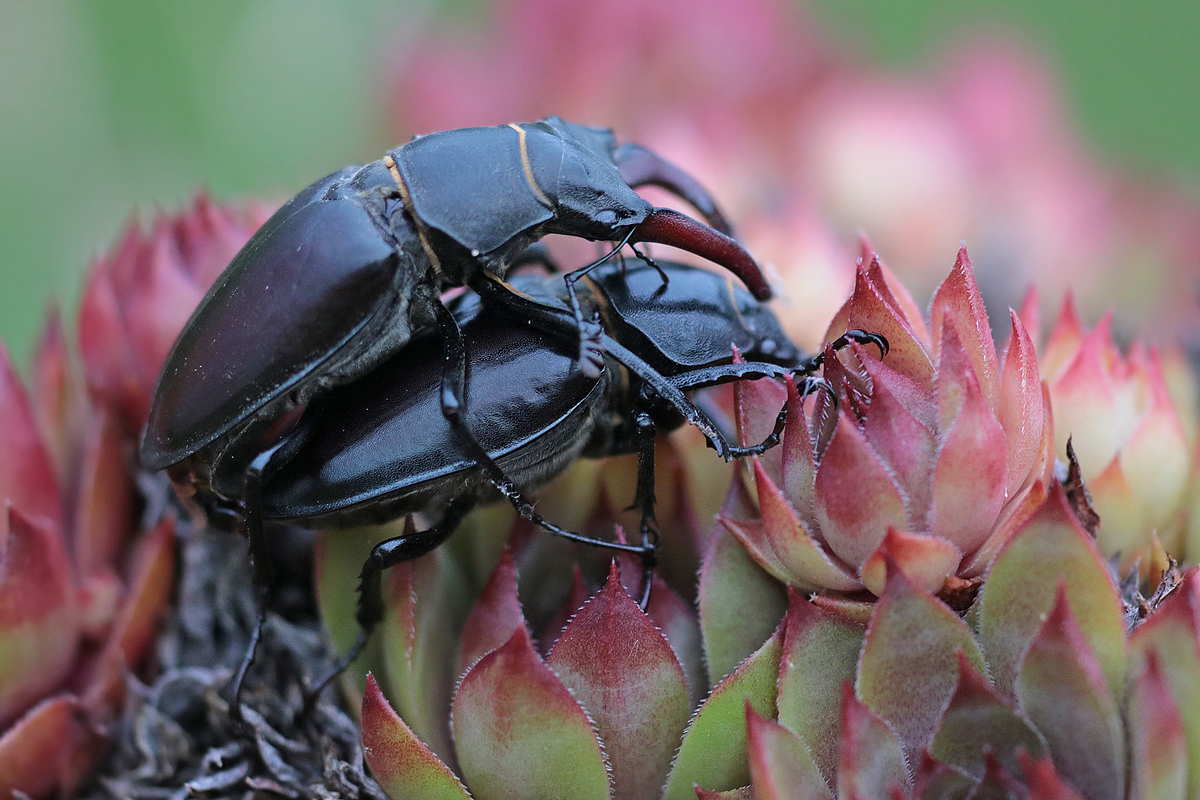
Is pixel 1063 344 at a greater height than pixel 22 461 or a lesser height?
lesser

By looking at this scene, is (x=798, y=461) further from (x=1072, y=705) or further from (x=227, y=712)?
(x=227, y=712)

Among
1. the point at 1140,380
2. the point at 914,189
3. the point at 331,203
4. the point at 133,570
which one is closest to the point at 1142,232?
the point at 914,189

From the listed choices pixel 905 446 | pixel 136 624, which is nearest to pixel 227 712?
pixel 136 624

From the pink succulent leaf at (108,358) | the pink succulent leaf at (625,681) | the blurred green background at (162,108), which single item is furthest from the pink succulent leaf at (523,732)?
the blurred green background at (162,108)

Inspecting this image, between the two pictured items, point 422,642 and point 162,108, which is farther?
point 162,108

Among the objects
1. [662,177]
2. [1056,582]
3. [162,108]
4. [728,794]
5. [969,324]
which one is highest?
[162,108]

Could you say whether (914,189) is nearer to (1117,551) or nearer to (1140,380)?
(1140,380)

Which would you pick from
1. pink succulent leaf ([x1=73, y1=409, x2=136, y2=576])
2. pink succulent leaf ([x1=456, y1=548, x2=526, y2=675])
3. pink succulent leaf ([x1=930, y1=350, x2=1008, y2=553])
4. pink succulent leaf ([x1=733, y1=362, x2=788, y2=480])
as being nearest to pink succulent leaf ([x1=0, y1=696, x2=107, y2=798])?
pink succulent leaf ([x1=73, y1=409, x2=136, y2=576])
